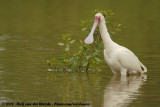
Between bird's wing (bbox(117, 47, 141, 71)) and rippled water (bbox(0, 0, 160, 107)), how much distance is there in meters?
0.28

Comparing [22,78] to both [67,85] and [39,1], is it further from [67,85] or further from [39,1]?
[39,1]

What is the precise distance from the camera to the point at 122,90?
12.3 meters

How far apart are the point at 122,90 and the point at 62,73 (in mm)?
2623

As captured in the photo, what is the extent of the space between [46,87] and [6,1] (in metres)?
30.2

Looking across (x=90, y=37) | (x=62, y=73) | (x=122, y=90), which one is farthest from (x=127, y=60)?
(x=122, y=90)

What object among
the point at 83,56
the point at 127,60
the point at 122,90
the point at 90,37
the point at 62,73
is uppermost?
the point at 90,37

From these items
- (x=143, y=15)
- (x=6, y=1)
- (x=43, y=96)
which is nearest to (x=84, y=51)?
(x=43, y=96)

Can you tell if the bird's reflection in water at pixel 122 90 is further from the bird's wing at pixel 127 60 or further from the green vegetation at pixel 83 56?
the green vegetation at pixel 83 56

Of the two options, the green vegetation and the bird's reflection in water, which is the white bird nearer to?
the bird's reflection in water

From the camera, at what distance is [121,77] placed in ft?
46.4

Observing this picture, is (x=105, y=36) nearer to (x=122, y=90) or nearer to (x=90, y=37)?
(x=90, y=37)

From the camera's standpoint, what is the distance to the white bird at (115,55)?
13867 mm

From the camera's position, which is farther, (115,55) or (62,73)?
(62,73)

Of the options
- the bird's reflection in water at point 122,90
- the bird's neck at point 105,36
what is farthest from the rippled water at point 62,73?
the bird's neck at point 105,36
